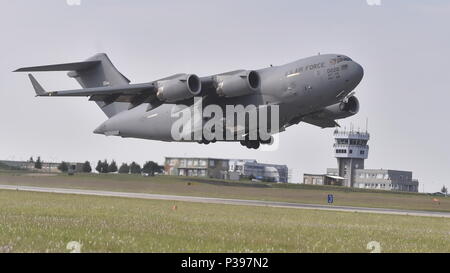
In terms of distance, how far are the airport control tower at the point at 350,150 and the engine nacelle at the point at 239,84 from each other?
107349 millimetres

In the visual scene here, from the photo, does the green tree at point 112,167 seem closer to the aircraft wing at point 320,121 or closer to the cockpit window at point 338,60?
the aircraft wing at point 320,121

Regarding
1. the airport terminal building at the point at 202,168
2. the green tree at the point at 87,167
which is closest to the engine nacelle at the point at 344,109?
the green tree at the point at 87,167

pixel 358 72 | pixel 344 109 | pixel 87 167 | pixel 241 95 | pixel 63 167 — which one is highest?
pixel 358 72

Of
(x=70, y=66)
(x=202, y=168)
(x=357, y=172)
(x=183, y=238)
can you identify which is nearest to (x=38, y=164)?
(x=202, y=168)

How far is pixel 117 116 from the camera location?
186 feet

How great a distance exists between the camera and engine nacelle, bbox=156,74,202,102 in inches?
1863

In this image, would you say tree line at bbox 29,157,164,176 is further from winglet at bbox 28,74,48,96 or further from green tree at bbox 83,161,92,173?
winglet at bbox 28,74,48,96

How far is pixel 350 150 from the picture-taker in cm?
15275

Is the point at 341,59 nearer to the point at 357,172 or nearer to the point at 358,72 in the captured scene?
the point at 358,72

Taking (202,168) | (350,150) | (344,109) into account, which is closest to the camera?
(344,109)

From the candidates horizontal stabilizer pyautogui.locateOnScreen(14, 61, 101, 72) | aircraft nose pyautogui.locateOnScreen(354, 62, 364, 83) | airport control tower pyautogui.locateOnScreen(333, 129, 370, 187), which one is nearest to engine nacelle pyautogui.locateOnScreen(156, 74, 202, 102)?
aircraft nose pyautogui.locateOnScreen(354, 62, 364, 83)

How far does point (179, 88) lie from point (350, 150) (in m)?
110
